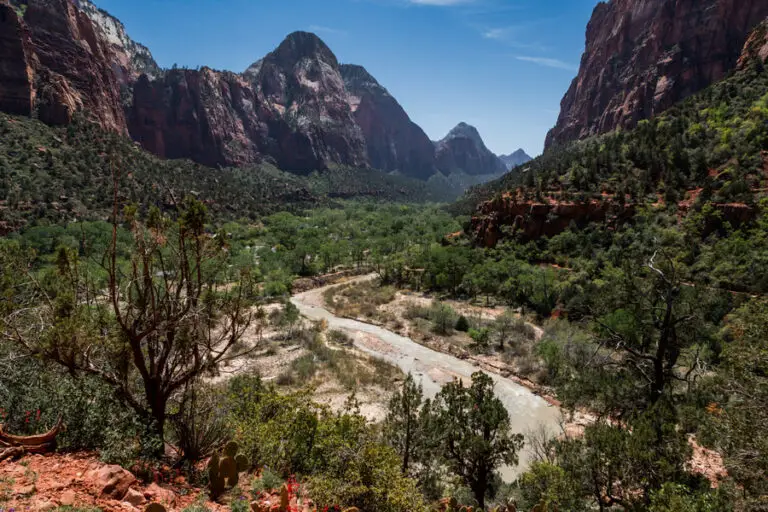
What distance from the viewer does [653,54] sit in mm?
101375

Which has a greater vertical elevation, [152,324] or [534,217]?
[152,324]

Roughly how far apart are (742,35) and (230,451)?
119509 millimetres

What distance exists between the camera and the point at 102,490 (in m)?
5.11

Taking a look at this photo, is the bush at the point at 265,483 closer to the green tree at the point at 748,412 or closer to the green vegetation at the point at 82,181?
the green tree at the point at 748,412

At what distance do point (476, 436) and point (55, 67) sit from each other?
107 meters

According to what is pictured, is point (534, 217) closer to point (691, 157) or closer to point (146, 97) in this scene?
point (691, 157)

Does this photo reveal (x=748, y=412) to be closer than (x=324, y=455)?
Yes

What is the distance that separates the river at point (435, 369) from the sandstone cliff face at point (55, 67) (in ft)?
214

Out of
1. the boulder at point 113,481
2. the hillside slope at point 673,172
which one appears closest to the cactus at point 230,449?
the boulder at point 113,481

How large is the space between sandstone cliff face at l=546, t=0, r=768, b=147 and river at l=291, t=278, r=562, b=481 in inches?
3795

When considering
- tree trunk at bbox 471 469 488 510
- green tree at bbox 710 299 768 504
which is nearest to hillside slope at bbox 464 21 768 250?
green tree at bbox 710 299 768 504

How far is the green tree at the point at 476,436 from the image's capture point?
11.4m

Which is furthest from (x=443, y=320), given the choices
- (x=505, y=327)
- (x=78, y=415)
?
(x=78, y=415)

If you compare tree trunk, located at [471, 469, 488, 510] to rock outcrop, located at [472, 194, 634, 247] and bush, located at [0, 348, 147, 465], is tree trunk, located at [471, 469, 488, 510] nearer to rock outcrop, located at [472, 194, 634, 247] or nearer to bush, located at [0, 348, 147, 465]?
bush, located at [0, 348, 147, 465]
